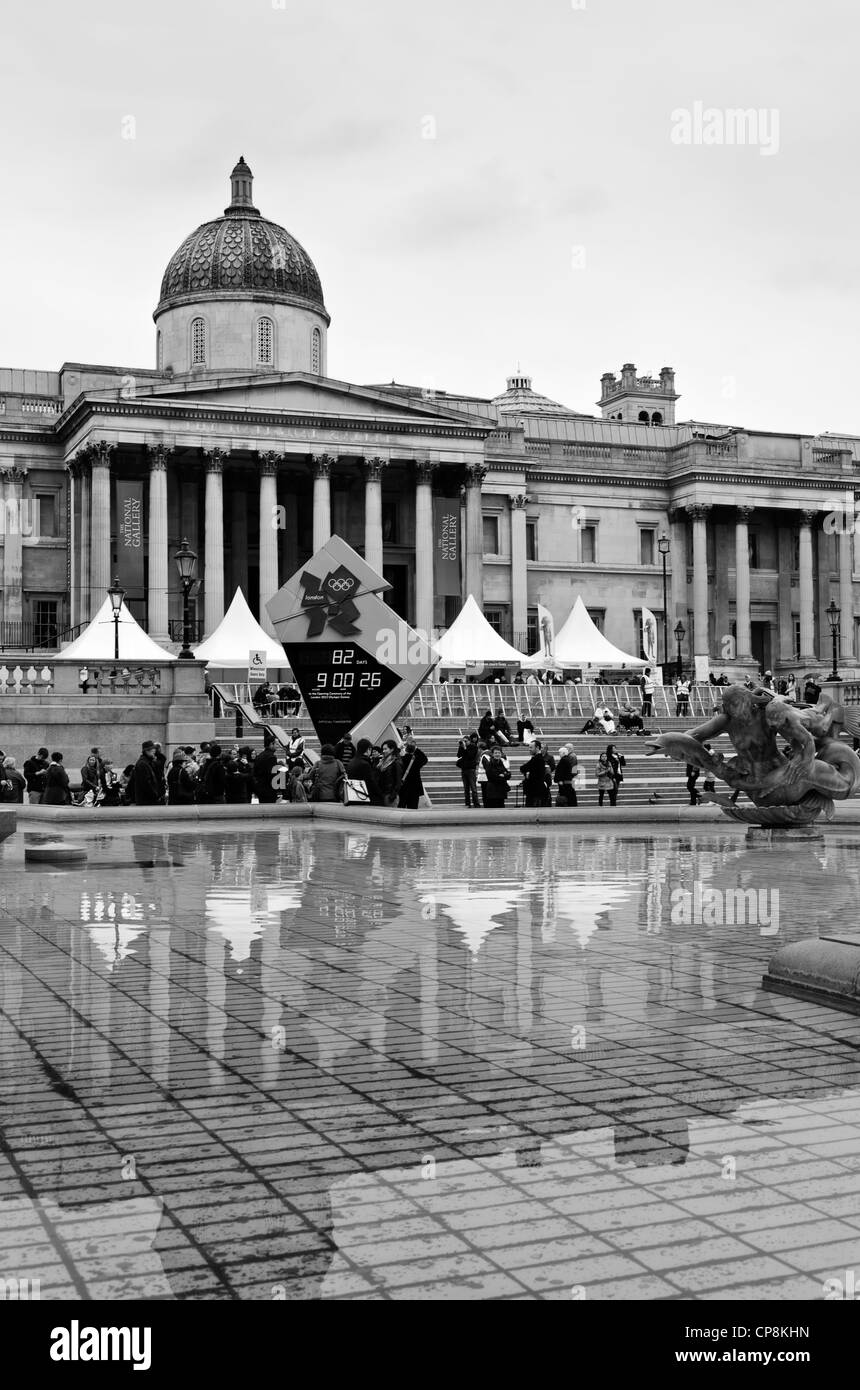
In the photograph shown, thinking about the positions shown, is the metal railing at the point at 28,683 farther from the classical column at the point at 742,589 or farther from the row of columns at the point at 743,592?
the classical column at the point at 742,589

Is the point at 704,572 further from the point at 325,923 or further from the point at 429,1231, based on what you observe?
the point at 429,1231

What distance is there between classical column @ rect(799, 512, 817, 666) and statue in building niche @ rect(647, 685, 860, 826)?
5800 cm

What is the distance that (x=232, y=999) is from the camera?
28.0 ft

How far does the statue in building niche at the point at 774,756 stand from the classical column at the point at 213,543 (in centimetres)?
4338

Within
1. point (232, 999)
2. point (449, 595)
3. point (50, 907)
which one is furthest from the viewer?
point (449, 595)

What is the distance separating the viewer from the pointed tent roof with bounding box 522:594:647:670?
56.1 metres

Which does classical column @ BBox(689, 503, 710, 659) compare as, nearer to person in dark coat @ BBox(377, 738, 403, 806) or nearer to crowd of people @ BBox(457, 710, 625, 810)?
crowd of people @ BBox(457, 710, 625, 810)

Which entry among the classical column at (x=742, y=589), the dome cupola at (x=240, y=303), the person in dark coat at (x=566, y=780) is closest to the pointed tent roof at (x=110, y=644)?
the person in dark coat at (x=566, y=780)

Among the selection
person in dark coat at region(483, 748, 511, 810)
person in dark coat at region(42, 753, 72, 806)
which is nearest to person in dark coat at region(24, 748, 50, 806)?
person in dark coat at region(42, 753, 72, 806)

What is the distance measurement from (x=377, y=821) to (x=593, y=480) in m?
56.0

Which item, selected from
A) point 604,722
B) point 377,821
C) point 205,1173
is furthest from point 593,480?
point 205,1173

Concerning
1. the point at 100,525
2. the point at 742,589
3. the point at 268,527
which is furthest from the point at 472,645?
the point at 742,589

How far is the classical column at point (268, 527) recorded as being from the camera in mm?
62844
